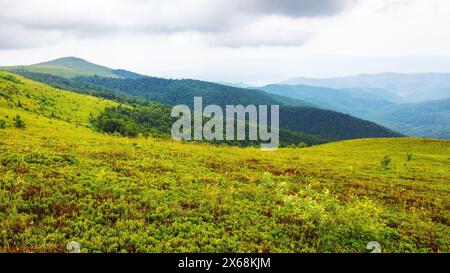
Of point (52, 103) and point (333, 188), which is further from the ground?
point (52, 103)

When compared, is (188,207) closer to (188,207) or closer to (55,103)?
(188,207)

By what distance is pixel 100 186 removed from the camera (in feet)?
55.6

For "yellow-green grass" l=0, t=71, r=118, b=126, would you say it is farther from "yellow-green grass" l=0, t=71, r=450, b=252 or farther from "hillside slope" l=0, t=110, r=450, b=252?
"yellow-green grass" l=0, t=71, r=450, b=252

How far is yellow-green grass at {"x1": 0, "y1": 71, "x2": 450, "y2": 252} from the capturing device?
12.3 m

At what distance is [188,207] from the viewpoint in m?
15.7

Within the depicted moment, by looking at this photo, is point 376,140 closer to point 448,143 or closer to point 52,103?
point 448,143

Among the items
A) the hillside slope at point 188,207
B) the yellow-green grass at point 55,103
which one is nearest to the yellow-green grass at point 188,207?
the hillside slope at point 188,207

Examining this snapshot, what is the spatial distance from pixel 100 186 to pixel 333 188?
1485 centimetres

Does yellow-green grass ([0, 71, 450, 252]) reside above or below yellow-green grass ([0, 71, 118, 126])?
below

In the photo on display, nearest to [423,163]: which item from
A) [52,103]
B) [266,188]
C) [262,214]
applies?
[266,188]

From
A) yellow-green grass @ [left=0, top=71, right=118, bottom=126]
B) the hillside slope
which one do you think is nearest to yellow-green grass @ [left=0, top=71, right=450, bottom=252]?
the hillside slope

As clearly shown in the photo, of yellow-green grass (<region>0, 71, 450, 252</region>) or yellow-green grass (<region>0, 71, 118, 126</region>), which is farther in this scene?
yellow-green grass (<region>0, 71, 118, 126</region>)

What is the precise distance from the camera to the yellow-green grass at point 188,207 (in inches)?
484

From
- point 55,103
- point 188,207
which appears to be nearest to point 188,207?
point 188,207
